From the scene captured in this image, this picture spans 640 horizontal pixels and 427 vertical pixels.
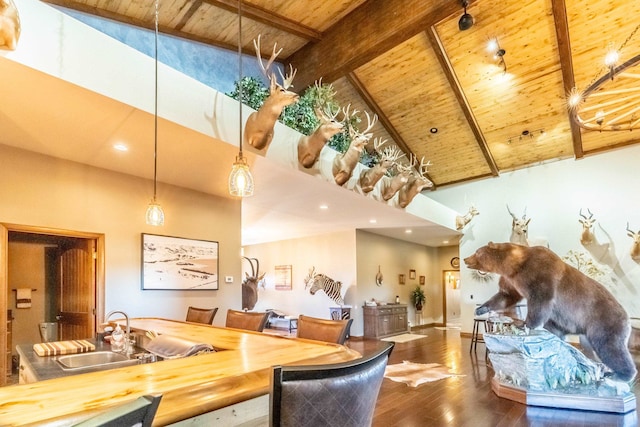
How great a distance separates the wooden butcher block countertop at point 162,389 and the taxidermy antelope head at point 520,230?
27.0 feet

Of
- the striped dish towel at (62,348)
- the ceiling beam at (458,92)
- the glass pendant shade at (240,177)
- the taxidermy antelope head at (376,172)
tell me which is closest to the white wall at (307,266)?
the ceiling beam at (458,92)

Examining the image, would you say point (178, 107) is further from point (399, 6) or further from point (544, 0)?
point (544, 0)

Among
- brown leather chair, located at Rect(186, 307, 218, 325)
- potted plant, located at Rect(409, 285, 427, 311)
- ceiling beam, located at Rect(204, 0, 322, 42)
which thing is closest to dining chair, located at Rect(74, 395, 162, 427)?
brown leather chair, located at Rect(186, 307, 218, 325)

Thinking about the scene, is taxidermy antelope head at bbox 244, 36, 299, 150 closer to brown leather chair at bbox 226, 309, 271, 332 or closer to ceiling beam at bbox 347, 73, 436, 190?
brown leather chair at bbox 226, 309, 271, 332

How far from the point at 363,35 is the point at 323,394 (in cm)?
575

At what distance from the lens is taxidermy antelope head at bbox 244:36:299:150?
3221 millimetres

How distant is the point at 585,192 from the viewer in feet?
27.4

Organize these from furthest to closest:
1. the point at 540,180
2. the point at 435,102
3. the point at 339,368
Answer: the point at 540,180, the point at 435,102, the point at 339,368

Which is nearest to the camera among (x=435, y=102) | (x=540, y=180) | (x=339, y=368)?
(x=339, y=368)

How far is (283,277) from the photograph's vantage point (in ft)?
35.0

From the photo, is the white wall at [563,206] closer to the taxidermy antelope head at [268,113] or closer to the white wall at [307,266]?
the white wall at [307,266]

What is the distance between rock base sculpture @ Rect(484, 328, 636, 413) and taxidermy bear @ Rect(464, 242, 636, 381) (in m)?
0.16

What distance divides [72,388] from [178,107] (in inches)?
91.7

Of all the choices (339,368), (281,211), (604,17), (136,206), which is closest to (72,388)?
(339,368)
